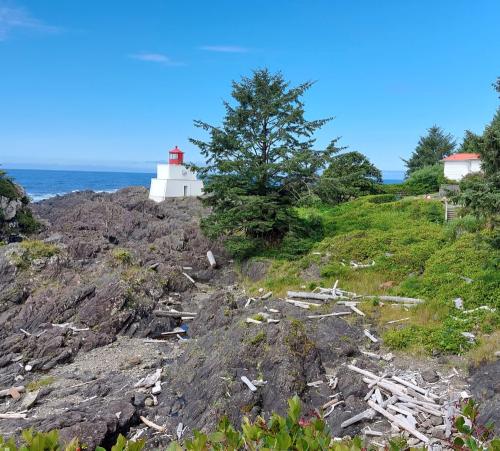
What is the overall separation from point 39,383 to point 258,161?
606 inches

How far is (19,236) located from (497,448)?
1591 inches

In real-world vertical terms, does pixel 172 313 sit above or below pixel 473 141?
below

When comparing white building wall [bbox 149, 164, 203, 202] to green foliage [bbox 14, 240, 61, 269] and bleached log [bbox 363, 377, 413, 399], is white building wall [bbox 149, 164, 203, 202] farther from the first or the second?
bleached log [bbox 363, 377, 413, 399]

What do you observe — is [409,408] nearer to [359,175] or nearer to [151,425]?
[151,425]

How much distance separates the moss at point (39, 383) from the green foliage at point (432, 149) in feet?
214

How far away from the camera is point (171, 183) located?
157ft

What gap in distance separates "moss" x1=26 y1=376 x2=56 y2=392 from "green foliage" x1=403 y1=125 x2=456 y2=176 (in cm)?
6530

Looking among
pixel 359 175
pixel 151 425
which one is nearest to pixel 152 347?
pixel 151 425

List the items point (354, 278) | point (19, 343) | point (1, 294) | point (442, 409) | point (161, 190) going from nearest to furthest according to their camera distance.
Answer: point (442, 409) < point (19, 343) < point (354, 278) < point (1, 294) < point (161, 190)

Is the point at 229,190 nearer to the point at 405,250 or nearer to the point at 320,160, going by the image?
the point at 320,160

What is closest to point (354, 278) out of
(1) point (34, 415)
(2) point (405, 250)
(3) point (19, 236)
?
(2) point (405, 250)

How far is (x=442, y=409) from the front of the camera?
10.2 metres

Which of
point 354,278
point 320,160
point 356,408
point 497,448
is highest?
point 320,160

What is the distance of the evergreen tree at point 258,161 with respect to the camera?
2420 cm
